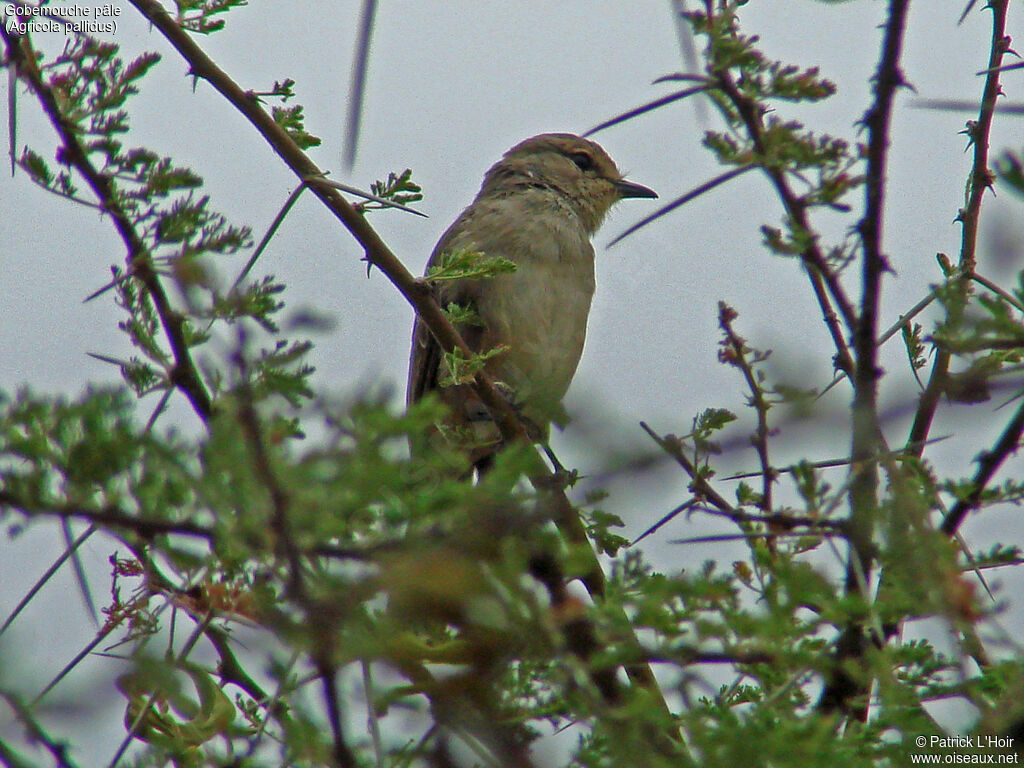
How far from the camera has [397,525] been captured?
130 centimetres

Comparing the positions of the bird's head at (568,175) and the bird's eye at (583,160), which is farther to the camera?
the bird's eye at (583,160)

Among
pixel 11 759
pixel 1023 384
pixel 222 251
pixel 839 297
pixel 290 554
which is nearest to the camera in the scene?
pixel 290 554

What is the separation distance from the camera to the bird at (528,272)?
18.9 feet

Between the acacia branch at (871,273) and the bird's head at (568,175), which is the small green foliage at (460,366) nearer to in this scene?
the acacia branch at (871,273)

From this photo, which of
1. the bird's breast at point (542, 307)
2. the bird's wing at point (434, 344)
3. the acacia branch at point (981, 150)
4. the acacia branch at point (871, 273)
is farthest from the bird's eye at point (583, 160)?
the acacia branch at point (871, 273)

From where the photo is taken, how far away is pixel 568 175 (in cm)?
701

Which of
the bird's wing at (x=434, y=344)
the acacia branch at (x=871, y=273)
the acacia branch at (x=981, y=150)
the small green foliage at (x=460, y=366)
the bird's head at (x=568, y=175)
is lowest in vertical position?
the acacia branch at (x=871, y=273)

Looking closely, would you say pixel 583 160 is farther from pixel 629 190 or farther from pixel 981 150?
pixel 981 150

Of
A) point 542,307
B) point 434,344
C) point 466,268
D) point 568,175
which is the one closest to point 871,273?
point 466,268

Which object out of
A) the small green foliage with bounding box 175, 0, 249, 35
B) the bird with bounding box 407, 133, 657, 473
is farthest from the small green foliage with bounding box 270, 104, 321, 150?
the bird with bounding box 407, 133, 657, 473

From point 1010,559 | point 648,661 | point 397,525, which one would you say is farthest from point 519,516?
point 1010,559

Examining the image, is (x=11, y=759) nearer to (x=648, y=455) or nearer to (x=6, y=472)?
(x=6, y=472)

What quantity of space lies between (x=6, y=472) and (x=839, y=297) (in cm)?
128

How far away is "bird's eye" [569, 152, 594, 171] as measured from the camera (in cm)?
718
